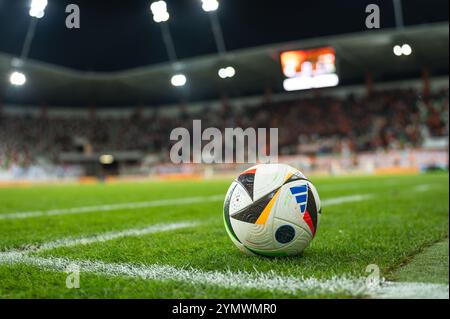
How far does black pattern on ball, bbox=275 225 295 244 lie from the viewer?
3.28 metres

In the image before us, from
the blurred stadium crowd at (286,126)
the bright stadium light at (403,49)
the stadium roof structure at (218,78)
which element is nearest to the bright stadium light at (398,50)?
the bright stadium light at (403,49)

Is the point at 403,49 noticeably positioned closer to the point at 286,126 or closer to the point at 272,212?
the point at 286,126

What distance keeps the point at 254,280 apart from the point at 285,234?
2.06 ft

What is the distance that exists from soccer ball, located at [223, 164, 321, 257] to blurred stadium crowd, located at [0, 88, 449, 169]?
99.6 feet

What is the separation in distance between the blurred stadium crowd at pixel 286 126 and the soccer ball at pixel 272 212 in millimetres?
30343

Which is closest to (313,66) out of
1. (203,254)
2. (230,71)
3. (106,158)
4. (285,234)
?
(230,71)

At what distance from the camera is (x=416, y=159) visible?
30.6 m

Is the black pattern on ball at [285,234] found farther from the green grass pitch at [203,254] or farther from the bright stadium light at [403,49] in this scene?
the bright stadium light at [403,49]

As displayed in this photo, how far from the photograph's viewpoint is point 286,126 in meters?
39.0

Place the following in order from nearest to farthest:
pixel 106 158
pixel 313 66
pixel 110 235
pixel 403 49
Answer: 1. pixel 110 235
2. pixel 403 49
3. pixel 313 66
4. pixel 106 158

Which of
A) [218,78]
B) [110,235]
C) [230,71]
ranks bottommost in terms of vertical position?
[110,235]

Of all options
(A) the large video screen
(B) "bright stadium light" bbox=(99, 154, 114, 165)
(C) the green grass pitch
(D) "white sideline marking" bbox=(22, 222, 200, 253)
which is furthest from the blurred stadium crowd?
(D) "white sideline marking" bbox=(22, 222, 200, 253)

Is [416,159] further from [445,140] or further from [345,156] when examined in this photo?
[345,156]

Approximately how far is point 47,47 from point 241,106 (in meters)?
19.2
